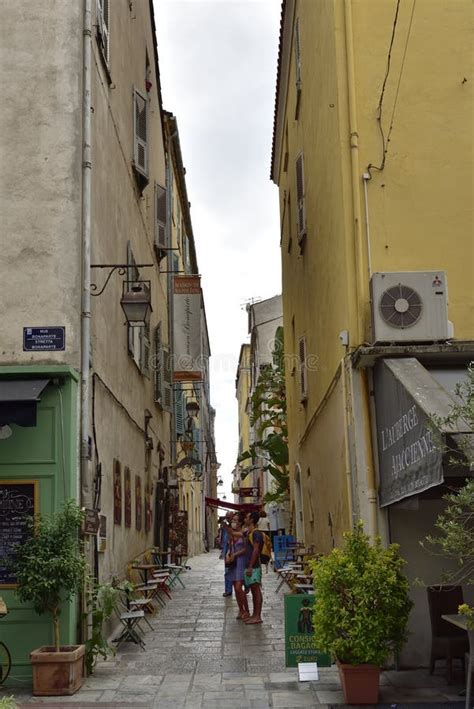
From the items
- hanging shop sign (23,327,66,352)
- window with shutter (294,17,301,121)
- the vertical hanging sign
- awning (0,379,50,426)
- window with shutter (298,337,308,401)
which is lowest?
awning (0,379,50,426)

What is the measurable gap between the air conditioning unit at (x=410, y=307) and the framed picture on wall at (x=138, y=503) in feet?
25.6

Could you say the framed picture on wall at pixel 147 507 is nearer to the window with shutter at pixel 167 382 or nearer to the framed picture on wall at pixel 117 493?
the window with shutter at pixel 167 382

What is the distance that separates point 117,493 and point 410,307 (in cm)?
565

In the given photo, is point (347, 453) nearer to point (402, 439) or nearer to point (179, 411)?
point (402, 439)

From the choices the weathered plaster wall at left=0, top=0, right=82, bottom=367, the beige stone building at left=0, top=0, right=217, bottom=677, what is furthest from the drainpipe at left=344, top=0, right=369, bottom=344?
the weathered plaster wall at left=0, top=0, right=82, bottom=367

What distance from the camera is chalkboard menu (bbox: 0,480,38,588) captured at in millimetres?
9219

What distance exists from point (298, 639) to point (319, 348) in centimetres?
554

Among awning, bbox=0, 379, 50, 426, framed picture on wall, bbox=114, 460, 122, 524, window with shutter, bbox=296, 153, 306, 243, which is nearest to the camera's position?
awning, bbox=0, 379, 50, 426

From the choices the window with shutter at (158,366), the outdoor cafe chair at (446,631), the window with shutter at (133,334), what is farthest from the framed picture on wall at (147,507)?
the outdoor cafe chair at (446,631)

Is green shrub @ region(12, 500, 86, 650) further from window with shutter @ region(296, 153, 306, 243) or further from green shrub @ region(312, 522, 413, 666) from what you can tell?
window with shutter @ region(296, 153, 306, 243)

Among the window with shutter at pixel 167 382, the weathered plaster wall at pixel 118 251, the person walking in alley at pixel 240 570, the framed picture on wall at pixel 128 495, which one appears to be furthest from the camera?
the window with shutter at pixel 167 382

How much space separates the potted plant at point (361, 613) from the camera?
795 centimetres

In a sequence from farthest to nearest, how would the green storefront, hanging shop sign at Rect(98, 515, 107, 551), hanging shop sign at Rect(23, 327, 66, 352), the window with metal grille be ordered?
the window with metal grille
hanging shop sign at Rect(98, 515, 107, 551)
hanging shop sign at Rect(23, 327, 66, 352)
the green storefront

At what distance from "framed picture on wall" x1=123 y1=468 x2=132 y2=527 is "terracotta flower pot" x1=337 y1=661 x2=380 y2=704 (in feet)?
21.7
